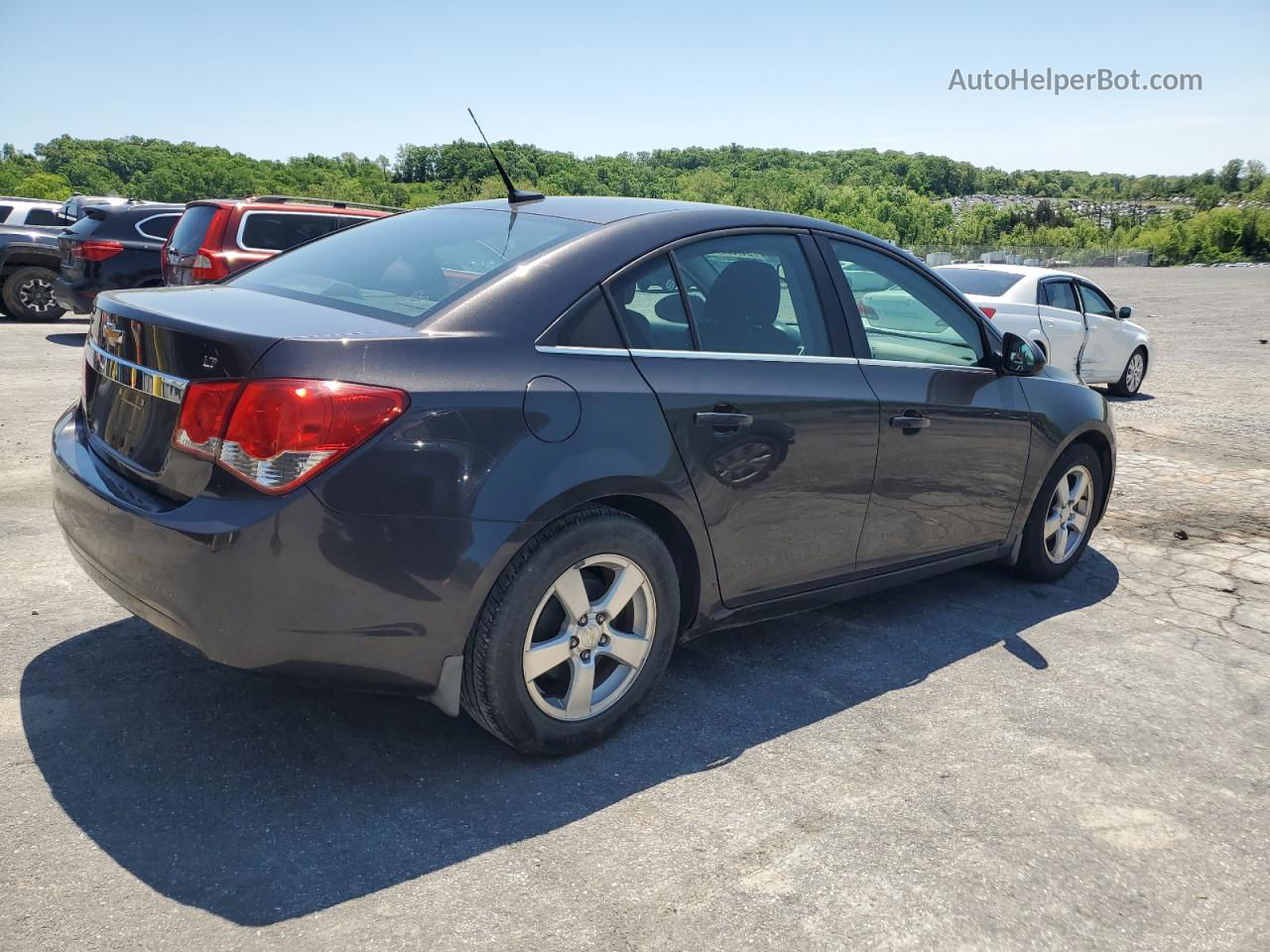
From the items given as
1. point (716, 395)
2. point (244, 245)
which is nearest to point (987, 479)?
point (716, 395)

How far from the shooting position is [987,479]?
4520 mm

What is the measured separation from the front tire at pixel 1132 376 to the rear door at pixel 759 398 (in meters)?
9.90

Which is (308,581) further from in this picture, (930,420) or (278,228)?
(278,228)

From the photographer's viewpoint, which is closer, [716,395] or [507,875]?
[507,875]

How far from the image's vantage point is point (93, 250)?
12961 millimetres

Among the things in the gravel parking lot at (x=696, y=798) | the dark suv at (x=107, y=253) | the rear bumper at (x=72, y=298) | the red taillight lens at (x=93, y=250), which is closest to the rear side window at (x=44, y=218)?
the dark suv at (x=107, y=253)

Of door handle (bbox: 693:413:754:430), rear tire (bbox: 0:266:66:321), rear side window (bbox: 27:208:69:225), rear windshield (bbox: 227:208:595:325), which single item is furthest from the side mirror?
rear side window (bbox: 27:208:69:225)

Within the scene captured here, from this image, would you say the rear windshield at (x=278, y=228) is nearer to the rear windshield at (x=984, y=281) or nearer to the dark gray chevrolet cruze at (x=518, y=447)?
the rear windshield at (x=984, y=281)

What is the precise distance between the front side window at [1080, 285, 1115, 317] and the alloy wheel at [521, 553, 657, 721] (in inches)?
414

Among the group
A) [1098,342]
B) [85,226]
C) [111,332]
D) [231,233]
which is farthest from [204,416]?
[85,226]

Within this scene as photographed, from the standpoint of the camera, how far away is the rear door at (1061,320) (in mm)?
11633

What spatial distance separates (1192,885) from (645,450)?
6.06 ft

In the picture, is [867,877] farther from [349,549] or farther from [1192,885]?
[349,549]

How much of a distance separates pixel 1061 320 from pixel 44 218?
15.6 meters
